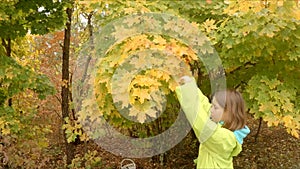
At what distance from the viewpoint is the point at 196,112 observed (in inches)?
79.7

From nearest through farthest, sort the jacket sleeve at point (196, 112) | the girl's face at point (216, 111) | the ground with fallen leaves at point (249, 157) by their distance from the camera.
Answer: the jacket sleeve at point (196, 112)
the girl's face at point (216, 111)
the ground with fallen leaves at point (249, 157)

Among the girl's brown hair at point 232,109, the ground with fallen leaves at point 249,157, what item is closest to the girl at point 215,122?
the girl's brown hair at point 232,109

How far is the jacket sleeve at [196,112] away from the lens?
201 cm

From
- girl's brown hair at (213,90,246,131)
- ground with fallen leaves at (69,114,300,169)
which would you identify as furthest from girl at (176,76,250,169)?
ground with fallen leaves at (69,114,300,169)

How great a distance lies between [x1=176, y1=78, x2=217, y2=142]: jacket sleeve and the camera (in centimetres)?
201

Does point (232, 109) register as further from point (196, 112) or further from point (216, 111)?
point (196, 112)

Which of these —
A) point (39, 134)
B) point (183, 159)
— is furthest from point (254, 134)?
point (39, 134)

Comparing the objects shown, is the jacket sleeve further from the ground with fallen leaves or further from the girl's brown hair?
the ground with fallen leaves

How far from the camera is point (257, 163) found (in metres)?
5.52

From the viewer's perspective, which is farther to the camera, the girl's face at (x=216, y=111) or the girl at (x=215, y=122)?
the girl's face at (x=216, y=111)

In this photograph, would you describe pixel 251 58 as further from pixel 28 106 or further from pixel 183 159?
pixel 28 106

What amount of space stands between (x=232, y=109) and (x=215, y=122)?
0.12 meters

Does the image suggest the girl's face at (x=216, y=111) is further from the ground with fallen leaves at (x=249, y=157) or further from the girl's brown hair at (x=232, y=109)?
the ground with fallen leaves at (x=249, y=157)

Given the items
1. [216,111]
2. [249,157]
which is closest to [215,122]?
[216,111]
